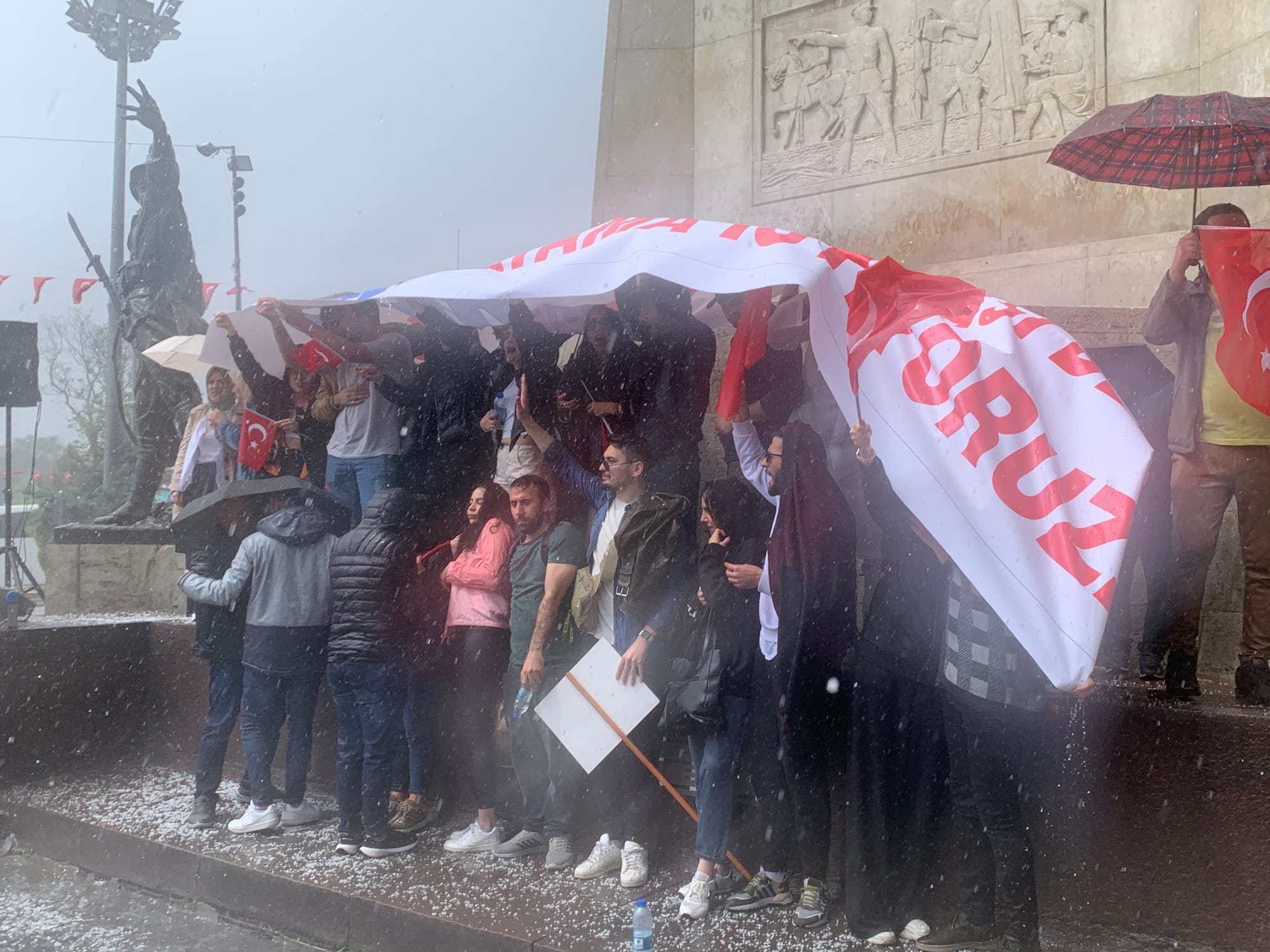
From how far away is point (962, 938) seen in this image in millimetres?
4258

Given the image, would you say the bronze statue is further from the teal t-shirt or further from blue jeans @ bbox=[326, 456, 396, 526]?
the teal t-shirt

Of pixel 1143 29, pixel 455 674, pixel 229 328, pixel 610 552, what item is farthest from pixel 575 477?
pixel 1143 29

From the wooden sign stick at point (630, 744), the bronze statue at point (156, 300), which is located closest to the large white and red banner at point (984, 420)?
the wooden sign stick at point (630, 744)

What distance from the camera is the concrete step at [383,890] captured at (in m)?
4.57

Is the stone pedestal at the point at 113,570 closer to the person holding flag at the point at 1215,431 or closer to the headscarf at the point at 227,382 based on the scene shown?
the headscarf at the point at 227,382

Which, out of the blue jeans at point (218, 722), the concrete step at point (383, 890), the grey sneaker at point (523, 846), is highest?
the blue jeans at point (218, 722)

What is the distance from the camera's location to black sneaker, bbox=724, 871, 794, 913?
4805mm

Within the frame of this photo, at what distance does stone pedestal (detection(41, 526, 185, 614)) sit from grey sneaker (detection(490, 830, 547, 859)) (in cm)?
501

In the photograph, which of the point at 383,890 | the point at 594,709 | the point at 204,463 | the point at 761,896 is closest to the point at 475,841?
the point at 383,890

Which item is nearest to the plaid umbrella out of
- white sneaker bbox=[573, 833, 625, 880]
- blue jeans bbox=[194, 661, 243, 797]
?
white sneaker bbox=[573, 833, 625, 880]

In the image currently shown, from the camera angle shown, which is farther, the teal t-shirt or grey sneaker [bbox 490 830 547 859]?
grey sneaker [bbox 490 830 547 859]

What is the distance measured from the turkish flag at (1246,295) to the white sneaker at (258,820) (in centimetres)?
534

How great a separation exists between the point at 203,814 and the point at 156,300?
18.9 ft

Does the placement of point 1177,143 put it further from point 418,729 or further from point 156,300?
point 156,300
